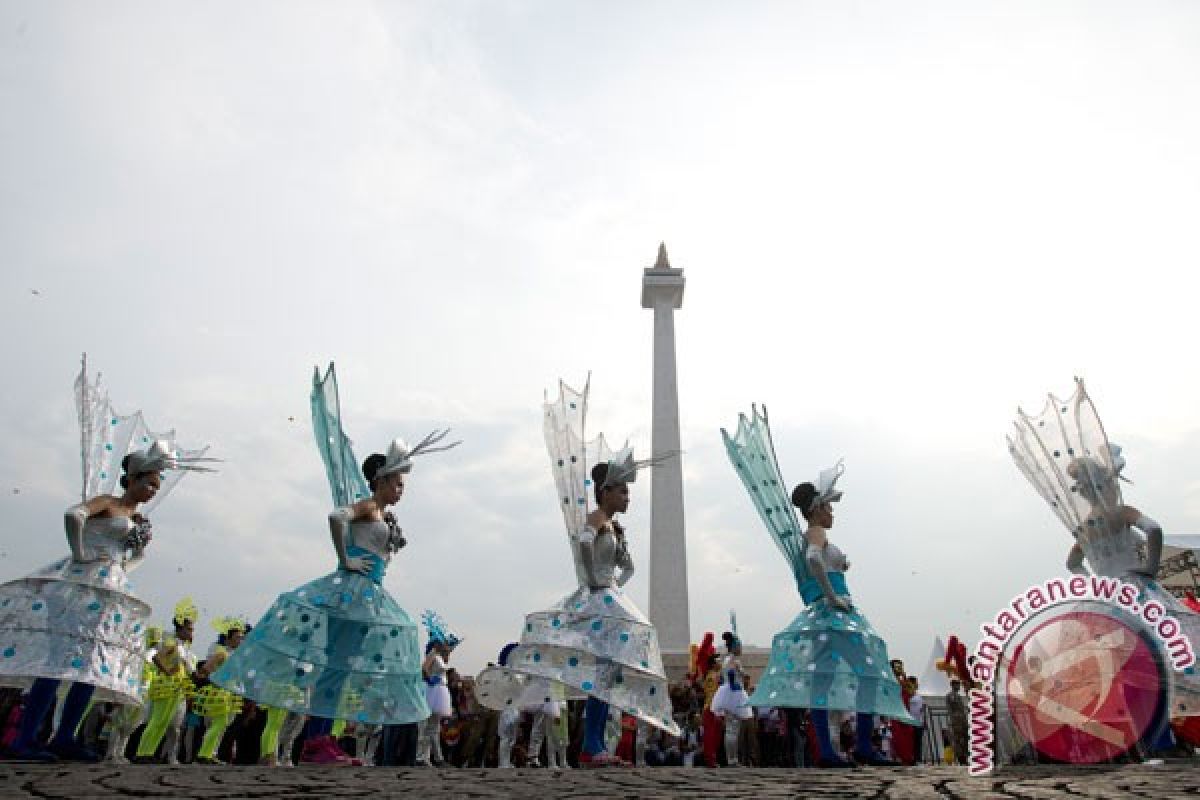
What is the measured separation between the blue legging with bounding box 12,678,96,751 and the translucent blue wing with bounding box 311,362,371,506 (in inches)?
90.5

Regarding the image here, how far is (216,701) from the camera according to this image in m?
9.35

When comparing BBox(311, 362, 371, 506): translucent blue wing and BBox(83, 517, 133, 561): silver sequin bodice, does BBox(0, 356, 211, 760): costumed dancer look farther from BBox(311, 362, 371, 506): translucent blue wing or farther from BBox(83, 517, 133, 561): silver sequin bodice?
BBox(311, 362, 371, 506): translucent blue wing

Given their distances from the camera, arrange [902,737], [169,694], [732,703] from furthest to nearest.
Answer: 1. [902,737]
2. [732,703]
3. [169,694]

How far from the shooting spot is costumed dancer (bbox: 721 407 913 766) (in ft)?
23.6

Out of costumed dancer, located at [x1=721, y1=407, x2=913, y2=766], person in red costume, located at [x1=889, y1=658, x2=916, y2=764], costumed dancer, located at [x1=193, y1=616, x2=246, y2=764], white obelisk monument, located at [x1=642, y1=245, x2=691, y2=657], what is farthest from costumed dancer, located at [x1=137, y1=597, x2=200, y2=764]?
white obelisk monument, located at [x1=642, y1=245, x2=691, y2=657]

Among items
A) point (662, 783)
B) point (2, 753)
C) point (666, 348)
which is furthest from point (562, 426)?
point (666, 348)

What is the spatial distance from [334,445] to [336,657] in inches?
76.5

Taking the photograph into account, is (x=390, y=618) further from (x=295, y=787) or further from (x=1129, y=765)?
(x=1129, y=765)

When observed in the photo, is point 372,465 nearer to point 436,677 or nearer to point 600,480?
point 600,480

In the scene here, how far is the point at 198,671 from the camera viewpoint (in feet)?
32.9

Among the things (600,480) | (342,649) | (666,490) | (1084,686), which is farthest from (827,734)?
(666,490)

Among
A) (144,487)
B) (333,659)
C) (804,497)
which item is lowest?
(333,659)

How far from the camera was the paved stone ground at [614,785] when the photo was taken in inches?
140

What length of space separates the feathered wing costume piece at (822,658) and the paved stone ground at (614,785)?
2.05 m
